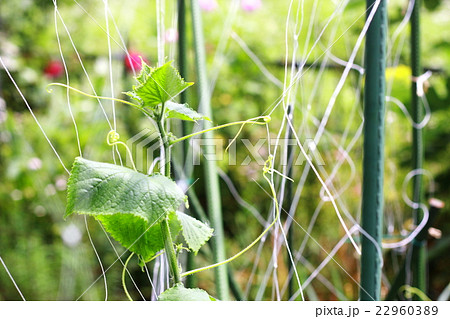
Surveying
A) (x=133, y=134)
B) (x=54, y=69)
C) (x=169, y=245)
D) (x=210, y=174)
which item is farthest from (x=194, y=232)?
(x=54, y=69)

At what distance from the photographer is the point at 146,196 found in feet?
0.94

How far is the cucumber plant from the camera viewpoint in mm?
282

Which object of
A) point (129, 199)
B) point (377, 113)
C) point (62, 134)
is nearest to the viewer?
point (129, 199)

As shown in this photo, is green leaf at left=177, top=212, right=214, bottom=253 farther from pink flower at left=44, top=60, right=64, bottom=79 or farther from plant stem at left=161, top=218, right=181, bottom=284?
pink flower at left=44, top=60, right=64, bottom=79

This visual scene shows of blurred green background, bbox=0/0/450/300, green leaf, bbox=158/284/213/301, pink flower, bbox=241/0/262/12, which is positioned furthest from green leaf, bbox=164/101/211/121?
pink flower, bbox=241/0/262/12

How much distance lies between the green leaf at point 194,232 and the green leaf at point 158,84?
8 cm

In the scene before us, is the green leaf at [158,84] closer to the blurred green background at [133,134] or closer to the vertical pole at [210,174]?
the vertical pole at [210,174]

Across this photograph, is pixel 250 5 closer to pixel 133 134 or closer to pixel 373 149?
pixel 133 134

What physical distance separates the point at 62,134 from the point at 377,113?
103 cm

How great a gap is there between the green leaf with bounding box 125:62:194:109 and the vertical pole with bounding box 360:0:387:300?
0.19m

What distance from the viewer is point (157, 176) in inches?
12.1

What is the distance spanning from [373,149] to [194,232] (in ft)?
0.60
